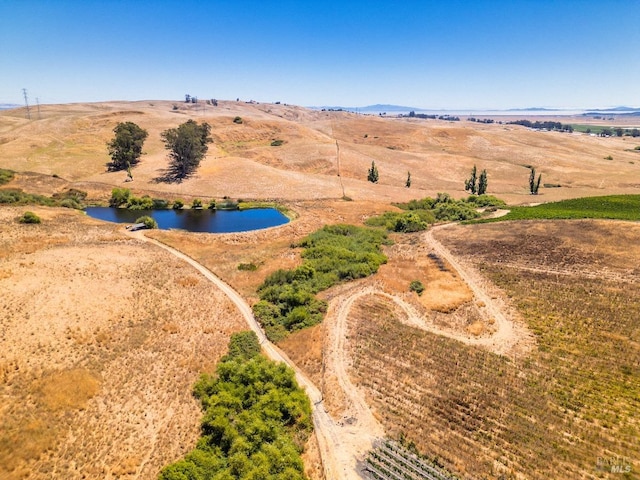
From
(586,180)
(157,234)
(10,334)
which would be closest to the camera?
(10,334)

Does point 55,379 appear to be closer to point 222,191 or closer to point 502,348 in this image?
point 502,348

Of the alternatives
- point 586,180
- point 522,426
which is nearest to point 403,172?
point 586,180

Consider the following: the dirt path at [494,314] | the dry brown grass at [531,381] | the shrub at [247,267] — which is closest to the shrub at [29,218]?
the shrub at [247,267]

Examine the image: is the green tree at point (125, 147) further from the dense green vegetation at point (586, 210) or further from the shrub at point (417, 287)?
the dense green vegetation at point (586, 210)

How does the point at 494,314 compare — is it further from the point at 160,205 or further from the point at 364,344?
the point at 160,205

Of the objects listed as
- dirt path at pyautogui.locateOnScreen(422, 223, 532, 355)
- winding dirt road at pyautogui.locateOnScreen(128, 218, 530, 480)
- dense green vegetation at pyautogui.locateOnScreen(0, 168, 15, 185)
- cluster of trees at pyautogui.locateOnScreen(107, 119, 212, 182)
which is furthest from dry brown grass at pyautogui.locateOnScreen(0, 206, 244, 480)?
cluster of trees at pyautogui.locateOnScreen(107, 119, 212, 182)

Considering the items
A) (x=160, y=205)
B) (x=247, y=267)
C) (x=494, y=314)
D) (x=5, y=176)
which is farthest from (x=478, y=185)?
(x=5, y=176)
